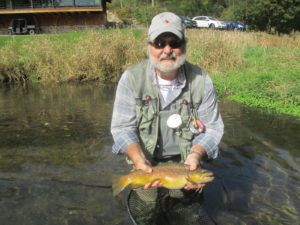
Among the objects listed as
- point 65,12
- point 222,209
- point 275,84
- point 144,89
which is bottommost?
point 222,209

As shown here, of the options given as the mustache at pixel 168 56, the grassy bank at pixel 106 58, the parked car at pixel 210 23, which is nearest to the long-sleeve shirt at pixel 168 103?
the mustache at pixel 168 56

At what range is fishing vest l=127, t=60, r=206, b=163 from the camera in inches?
133

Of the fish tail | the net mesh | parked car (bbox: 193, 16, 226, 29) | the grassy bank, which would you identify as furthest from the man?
parked car (bbox: 193, 16, 226, 29)

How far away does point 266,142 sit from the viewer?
6.64 meters

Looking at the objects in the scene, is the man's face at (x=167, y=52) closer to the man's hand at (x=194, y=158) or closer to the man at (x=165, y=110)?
the man at (x=165, y=110)

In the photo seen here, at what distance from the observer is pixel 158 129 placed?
348 cm

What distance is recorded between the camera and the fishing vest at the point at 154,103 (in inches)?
133

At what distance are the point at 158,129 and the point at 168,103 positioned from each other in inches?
11.7

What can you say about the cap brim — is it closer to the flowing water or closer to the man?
the man

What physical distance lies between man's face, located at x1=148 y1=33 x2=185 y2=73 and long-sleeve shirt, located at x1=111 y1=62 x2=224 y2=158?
204 millimetres

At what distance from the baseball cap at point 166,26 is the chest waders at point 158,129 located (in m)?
0.40

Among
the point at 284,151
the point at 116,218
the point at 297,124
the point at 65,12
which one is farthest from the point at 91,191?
the point at 65,12

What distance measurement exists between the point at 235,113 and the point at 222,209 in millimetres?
4715

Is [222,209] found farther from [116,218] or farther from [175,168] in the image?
[175,168]
